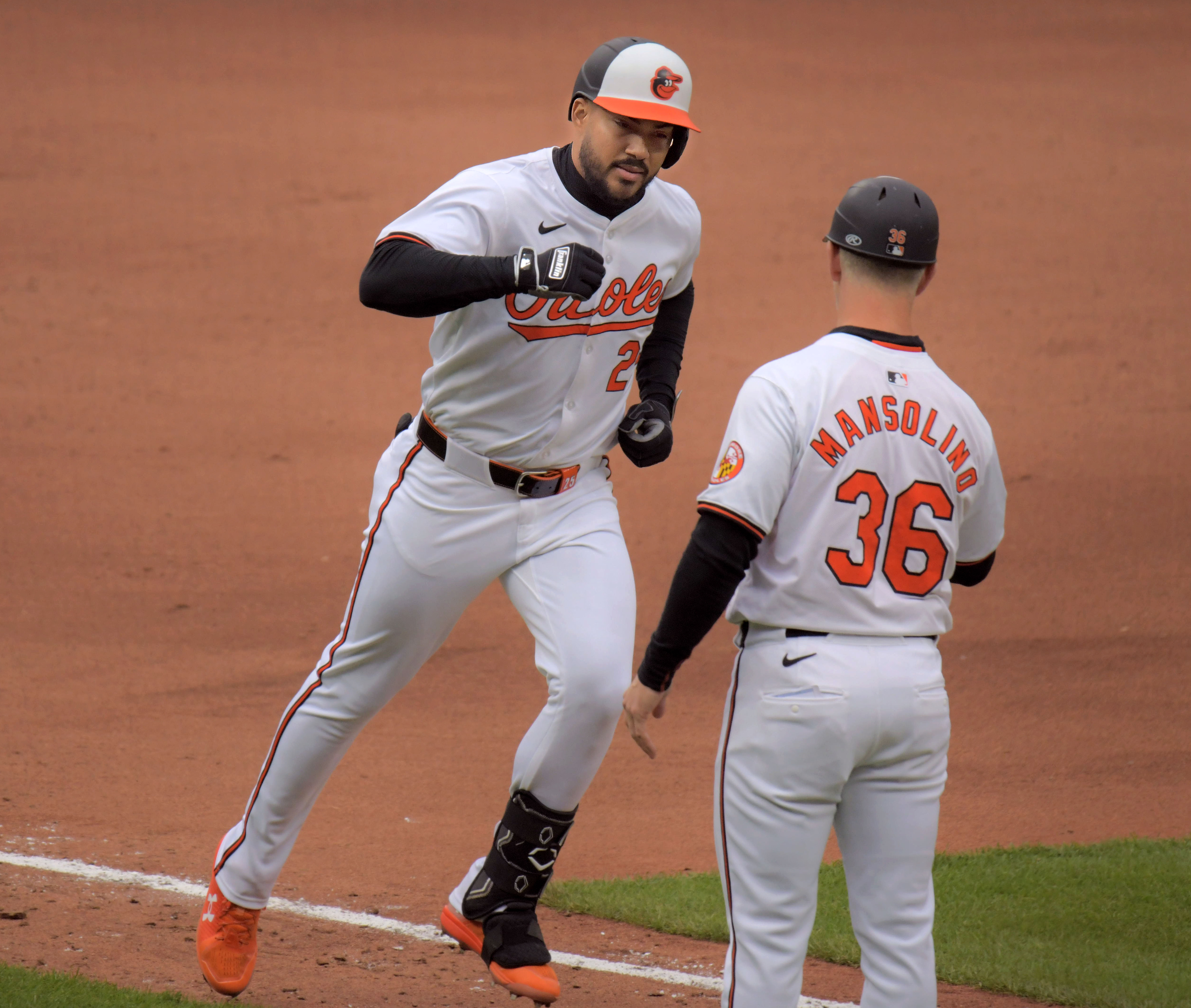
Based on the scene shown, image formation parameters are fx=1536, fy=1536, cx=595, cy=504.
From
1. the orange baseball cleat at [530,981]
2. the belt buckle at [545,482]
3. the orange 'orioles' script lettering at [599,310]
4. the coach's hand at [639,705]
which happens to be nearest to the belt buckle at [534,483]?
the belt buckle at [545,482]

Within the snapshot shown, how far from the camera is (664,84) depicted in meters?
3.46

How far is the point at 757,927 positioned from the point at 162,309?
976 cm

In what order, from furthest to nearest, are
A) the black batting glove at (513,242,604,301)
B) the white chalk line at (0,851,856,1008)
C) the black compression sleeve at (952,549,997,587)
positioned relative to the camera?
1. the white chalk line at (0,851,856,1008)
2. the black batting glove at (513,242,604,301)
3. the black compression sleeve at (952,549,997,587)

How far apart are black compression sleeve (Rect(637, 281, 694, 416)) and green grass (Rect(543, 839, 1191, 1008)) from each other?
1.47 meters

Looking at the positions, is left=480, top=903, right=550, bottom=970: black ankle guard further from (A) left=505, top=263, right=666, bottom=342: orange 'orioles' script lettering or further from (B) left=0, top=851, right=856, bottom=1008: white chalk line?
(A) left=505, top=263, right=666, bottom=342: orange 'orioles' script lettering

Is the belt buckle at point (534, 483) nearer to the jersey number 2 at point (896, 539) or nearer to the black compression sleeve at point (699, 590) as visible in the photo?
the black compression sleeve at point (699, 590)

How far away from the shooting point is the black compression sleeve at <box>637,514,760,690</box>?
272cm

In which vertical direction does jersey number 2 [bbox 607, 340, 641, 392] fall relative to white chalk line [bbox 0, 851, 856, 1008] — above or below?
above

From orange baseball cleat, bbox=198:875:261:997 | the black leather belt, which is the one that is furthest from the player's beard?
orange baseball cleat, bbox=198:875:261:997

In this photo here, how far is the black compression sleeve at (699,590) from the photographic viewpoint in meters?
2.72

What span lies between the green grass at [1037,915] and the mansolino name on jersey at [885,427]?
181 centimetres

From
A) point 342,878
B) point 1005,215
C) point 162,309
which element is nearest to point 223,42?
point 162,309

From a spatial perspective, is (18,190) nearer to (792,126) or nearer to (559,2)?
(792,126)

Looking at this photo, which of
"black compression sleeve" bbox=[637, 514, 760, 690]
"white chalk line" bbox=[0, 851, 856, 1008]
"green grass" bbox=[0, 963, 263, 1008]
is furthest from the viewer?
"white chalk line" bbox=[0, 851, 856, 1008]
